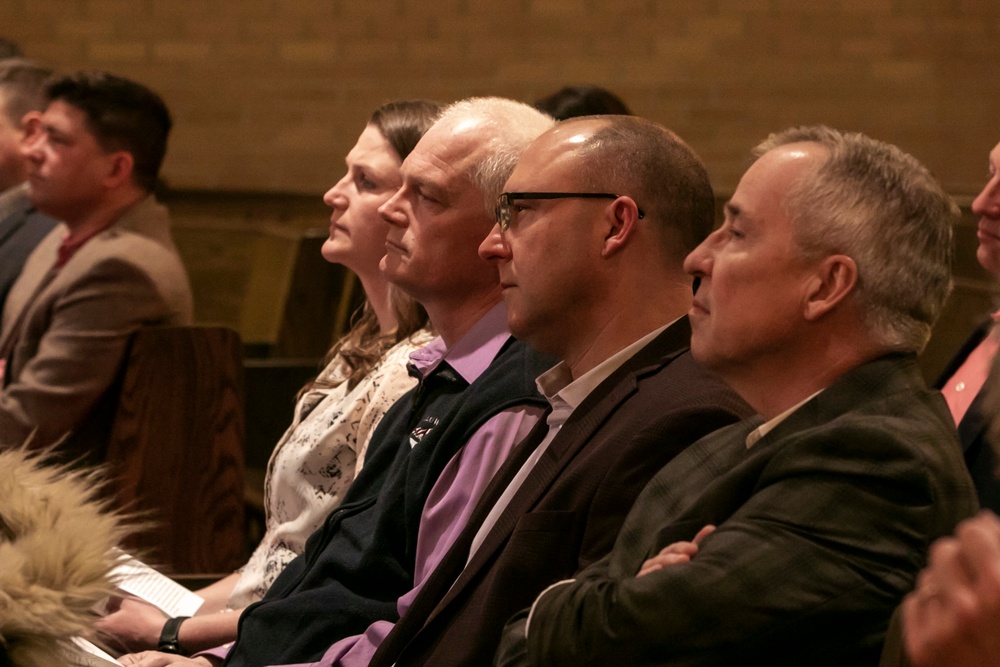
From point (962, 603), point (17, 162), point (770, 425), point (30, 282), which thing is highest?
point (962, 603)

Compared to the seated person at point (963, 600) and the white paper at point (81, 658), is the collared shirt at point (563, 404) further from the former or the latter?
the seated person at point (963, 600)

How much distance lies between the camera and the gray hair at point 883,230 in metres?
1.66

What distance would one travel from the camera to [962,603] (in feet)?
3.28

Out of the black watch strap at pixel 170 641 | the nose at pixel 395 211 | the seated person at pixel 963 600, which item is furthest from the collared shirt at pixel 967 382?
the black watch strap at pixel 170 641

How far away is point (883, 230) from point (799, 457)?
1.05 feet

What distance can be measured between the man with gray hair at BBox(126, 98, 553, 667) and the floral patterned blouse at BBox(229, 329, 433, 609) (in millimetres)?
126

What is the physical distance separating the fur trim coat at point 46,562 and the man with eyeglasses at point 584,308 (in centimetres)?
50

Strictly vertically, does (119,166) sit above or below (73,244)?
above

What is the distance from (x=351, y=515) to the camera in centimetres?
245

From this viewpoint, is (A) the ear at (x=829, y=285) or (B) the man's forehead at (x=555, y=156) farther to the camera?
(B) the man's forehead at (x=555, y=156)

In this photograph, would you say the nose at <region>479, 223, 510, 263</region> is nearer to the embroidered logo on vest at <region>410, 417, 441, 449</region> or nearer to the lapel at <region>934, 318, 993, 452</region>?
the embroidered logo on vest at <region>410, 417, 441, 449</region>

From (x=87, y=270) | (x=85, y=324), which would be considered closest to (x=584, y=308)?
(x=85, y=324)

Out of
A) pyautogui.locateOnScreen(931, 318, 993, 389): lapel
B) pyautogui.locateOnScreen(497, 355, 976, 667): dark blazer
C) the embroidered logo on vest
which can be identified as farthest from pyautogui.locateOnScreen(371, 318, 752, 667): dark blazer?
pyautogui.locateOnScreen(931, 318, 993, 389): lapel

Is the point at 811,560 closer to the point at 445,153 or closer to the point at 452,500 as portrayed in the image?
the point at 452,500
